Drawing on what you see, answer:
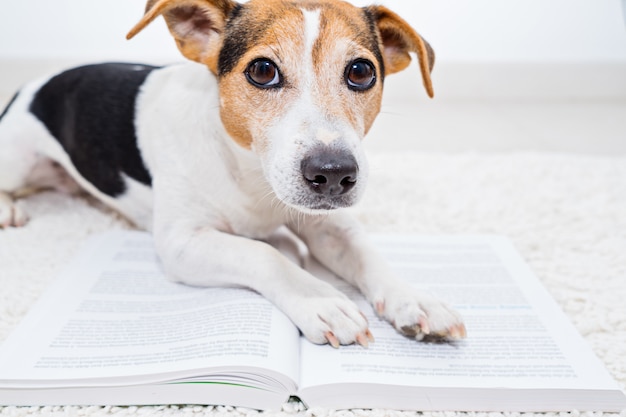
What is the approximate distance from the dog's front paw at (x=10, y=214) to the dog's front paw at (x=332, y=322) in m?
1.21

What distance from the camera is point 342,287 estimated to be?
5.76ft

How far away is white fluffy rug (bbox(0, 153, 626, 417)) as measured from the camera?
1.61 m

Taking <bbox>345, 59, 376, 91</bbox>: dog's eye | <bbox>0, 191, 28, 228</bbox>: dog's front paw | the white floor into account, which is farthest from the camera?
the white floor

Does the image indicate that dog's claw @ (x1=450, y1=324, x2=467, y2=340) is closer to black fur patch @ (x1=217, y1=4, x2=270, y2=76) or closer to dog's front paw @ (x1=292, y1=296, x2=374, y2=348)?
dog's front paw @ (x1=292, y1=296, x2=374, y2=348)

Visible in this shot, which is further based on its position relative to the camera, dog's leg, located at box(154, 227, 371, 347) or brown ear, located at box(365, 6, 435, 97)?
brown ear, located at box(365, 6, 435, 97)

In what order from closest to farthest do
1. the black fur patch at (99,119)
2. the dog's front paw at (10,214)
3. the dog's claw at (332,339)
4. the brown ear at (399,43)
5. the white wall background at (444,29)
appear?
the dog's claw at (332,339)
the brown ear at (399,43)
the black fur patch at (99,119)
the dog's front paw at (10,214)
the white wall background at (444,29)

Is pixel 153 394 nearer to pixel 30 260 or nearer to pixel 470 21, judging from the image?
pixel 30 260

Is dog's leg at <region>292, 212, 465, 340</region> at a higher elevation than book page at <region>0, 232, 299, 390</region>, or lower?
higher

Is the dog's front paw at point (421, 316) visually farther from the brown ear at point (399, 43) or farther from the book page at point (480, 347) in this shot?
the brown ear at point (399, 43)

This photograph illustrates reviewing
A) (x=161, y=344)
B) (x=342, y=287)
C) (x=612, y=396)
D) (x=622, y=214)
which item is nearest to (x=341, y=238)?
(x=342, y=287)

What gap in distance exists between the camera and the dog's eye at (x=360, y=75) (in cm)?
156

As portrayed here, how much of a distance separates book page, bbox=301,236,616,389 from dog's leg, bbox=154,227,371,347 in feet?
0.16

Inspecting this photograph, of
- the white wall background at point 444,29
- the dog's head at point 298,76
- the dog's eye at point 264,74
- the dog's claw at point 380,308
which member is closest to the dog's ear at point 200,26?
the dog's head at point 298,76

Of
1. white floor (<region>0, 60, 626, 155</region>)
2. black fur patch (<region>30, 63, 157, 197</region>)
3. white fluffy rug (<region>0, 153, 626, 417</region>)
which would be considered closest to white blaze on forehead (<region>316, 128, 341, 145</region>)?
Result: white fluffy rug (<region>0, 153, 626, 417</region>)
